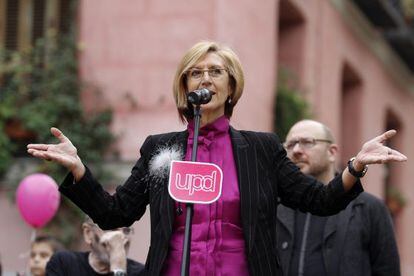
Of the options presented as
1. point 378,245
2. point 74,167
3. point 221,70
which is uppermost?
point 221,70

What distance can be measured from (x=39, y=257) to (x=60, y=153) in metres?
4.20

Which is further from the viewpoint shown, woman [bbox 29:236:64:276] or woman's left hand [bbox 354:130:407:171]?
woman [bbox 29:236:64:276]

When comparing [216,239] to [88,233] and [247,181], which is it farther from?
[88,233]

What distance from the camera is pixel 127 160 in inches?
478

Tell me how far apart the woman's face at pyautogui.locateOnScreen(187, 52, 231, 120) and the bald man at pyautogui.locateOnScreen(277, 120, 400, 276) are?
6.08 feet

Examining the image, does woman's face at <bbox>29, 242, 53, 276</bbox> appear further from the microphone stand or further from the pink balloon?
the microphone stand

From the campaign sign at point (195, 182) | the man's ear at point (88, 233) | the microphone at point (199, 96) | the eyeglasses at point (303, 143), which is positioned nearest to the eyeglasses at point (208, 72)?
the microphone at point (199, 96)

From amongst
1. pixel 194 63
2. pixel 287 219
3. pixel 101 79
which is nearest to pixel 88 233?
pixel 287 219

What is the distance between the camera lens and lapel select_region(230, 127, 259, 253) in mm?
4730

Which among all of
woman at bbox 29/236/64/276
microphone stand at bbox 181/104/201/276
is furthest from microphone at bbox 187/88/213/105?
woman at bbox 29/236/64/276

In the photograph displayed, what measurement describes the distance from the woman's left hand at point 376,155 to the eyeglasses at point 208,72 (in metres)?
0.73

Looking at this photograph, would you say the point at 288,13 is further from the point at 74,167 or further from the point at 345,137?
the point at 74,167

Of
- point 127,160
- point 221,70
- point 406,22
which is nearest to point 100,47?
point 127,160

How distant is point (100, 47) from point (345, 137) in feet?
25.5
